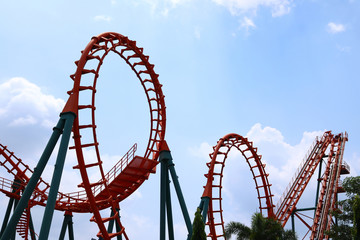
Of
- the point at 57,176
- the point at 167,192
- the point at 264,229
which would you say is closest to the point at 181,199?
the point at 167,192

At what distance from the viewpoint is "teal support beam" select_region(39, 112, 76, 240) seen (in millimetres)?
11781

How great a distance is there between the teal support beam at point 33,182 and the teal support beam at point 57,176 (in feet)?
0.99

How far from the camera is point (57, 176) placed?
12.6 m

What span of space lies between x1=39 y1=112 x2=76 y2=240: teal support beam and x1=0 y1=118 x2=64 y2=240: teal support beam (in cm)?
30

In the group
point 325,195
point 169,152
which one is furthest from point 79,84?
point 325,195

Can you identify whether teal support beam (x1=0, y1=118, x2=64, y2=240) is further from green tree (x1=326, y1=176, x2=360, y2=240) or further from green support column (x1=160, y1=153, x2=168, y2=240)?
green tree (x1=326, y1=176, x2=360, y2=240)

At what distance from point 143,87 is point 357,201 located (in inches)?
428

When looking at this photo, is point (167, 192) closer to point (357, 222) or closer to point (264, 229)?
point (264, 229)

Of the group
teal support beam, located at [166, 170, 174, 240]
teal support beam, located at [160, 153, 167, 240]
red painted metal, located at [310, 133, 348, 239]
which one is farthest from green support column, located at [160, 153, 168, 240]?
red painted metal, located at [310, 133, 348, 239]

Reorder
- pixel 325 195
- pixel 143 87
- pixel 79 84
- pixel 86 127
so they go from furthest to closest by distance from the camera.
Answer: pixel 325 195
pixel 143 87
pixel 86 127
pixel 79 84

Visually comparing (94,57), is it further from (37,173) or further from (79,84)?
(37,173)

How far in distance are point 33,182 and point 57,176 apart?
0.81 metres

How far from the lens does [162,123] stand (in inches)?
795

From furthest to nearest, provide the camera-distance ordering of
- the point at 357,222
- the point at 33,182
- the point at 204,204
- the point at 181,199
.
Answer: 1. the point at 204,204
2. the point at 181,199
3. the point at 357,222
4. the point at 33,182
